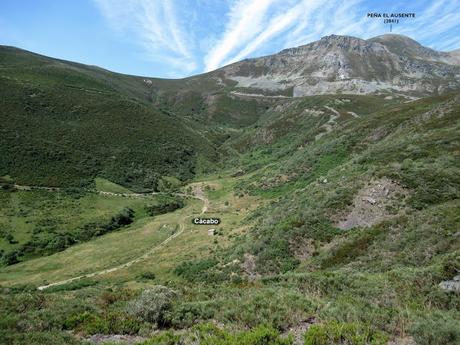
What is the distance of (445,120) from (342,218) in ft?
97.1

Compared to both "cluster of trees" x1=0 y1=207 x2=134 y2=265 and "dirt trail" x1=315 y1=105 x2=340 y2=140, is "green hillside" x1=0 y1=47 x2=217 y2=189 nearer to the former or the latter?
"cluster of trees" x1=0 y1=207 x2=134 y2=265

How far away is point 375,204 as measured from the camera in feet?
101

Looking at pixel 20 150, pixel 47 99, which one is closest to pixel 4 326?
pixel 20 150

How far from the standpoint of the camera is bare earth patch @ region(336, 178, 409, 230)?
29516mm

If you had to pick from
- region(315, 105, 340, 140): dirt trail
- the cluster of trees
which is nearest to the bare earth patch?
the cluster of trees

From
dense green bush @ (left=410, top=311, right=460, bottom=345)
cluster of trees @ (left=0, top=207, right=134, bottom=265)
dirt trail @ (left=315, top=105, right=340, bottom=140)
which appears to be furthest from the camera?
dirt trail @ (left=315, top=105, right=340, bottom=140)

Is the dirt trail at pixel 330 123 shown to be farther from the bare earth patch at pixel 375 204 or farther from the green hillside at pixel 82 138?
the bare earth patch at pixel 375 204

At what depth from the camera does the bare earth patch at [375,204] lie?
29.5 metres

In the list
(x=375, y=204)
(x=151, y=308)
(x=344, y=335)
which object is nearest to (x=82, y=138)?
(x=375, y=204)

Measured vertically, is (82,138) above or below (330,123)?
above

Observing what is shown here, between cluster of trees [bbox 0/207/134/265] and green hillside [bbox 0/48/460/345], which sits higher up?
green hillside [bbox 0/48/460/345]

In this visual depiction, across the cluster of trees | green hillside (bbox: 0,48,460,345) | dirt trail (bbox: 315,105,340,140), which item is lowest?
the cluster of trees

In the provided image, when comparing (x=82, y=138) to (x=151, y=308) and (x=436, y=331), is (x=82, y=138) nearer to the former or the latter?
(x=151, y=308)

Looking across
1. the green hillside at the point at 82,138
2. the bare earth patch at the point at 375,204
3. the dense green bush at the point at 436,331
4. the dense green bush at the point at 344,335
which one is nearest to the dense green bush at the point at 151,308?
the dense green bush at the point at 344,335
